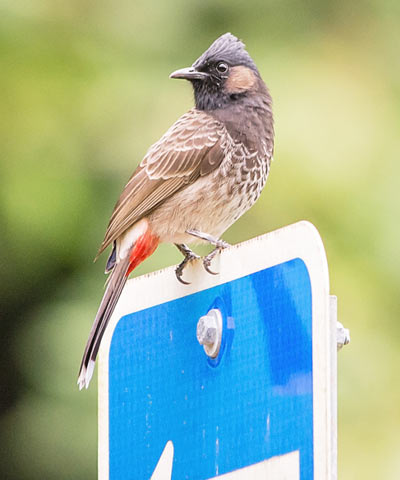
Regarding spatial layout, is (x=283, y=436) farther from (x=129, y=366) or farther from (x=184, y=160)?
(x=184, y=160)

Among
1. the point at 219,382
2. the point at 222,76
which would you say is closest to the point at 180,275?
the point at 219,382

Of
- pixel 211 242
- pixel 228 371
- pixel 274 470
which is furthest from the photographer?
pixel 211 242

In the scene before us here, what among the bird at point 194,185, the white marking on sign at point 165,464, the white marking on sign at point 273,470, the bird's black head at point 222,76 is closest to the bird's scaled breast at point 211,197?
the bird at point 194,185

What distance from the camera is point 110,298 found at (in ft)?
8.74

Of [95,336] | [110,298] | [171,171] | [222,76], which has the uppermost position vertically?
[222,76]

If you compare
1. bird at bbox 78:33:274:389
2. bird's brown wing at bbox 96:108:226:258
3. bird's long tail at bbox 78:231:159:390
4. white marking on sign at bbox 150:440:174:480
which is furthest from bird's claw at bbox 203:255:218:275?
bird's brown wing at bbox 96:108:226:258

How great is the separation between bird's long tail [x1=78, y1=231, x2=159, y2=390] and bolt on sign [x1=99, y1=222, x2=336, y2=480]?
0.19m

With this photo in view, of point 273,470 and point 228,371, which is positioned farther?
point 228,371

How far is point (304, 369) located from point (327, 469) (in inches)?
6.6

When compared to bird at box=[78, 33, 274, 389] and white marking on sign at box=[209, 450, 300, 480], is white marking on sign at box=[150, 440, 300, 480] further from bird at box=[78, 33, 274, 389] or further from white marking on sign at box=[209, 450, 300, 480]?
bird at box=[78, 33, 274, 389]

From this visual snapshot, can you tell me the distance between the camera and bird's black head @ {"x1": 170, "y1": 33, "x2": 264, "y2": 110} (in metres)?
3.37

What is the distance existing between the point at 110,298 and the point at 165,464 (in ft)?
2.50

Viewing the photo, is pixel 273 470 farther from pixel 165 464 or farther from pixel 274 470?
pixel 165 464

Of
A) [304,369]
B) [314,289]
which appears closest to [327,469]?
[304,369]
